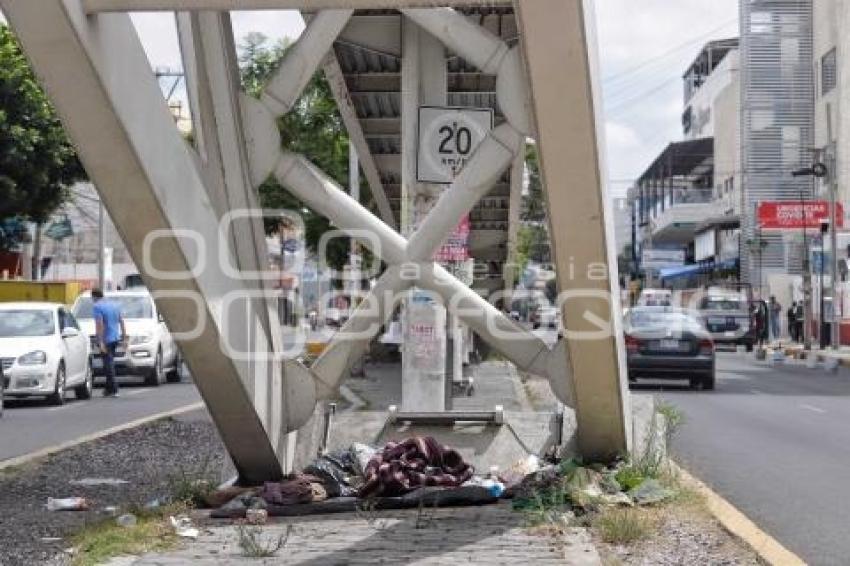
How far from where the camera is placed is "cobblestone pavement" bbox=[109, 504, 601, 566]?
7340 mm

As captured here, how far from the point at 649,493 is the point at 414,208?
6.05 metres

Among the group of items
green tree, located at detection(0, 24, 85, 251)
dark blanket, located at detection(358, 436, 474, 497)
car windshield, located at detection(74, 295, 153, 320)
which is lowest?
dark blanket, located at detection(358, 436, 474, 497)

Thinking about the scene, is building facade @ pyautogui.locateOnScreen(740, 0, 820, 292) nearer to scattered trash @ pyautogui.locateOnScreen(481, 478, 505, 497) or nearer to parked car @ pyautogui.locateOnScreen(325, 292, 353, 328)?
parked car @ pyautogui.locateOnScreen(325, 292, 353, 328)

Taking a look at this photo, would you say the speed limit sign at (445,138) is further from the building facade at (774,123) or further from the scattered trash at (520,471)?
the building facade at (774,123)

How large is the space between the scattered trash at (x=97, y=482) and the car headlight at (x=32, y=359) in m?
8.92

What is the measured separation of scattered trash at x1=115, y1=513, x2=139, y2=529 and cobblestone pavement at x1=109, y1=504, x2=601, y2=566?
0.47 meters

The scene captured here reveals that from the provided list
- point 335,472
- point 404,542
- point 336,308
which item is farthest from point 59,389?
point 336,308

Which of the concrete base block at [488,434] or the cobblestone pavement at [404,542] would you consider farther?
the concrete base block at [488,434]

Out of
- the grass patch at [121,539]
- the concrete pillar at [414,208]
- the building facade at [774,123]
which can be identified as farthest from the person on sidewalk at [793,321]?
the grass patch at [121,539]

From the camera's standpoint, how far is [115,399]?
2183cm

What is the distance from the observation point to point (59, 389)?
794 inches

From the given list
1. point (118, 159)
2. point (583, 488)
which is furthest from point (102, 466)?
point (118, 159)

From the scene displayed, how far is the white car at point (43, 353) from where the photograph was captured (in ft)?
64.5

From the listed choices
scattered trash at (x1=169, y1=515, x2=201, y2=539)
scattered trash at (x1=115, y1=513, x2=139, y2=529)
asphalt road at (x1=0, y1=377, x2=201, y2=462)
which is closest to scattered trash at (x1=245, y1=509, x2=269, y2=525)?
scattered trash at (x1=169, y1=515, x2=201, y2=539)
